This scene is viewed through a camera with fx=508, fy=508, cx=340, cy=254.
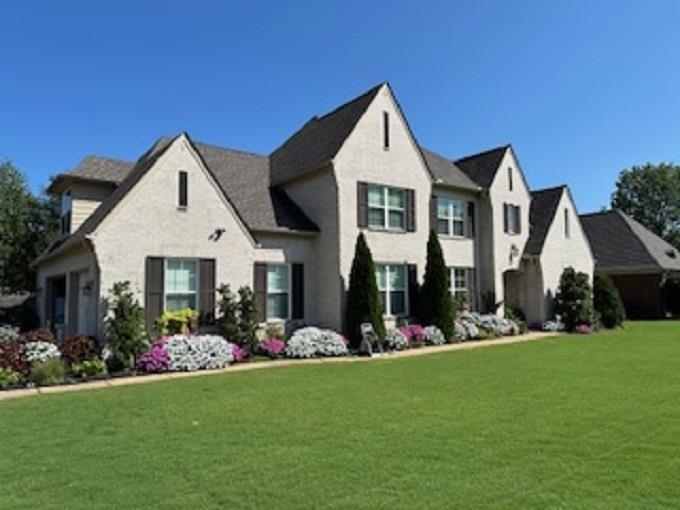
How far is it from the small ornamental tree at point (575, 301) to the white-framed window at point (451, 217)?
5.98 metres

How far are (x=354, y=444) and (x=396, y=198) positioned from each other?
14.7m

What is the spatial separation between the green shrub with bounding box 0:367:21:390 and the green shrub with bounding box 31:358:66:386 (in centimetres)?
32

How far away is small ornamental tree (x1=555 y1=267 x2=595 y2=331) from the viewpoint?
23.7 meters

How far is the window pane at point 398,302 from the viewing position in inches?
766

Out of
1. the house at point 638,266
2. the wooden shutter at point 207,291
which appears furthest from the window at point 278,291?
the house at point 638,266

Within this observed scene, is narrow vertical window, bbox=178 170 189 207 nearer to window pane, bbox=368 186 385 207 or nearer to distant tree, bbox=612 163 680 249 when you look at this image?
window pane, bbox=368 186 385 207

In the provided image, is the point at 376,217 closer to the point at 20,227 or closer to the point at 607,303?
the point at 607,303

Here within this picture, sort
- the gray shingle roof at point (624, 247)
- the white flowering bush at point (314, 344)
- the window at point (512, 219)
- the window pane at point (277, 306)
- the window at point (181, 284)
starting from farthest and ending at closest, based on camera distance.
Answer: the gray shingle roof at point (624, 247), the window at point (512, 219), the window pane at point (277, 306), the white flowering bush at point (314, 344), the window at point (181, 284)

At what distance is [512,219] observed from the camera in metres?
24.6

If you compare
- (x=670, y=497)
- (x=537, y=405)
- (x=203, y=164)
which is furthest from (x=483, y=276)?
(x=670, y=497)

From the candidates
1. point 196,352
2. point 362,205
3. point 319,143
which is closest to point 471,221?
point 362,205

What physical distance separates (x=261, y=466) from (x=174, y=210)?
35.9ft

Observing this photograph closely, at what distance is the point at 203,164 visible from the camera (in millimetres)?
15562

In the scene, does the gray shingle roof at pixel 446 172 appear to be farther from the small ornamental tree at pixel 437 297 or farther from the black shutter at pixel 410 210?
the small ornamental tree at pixel 437 297
